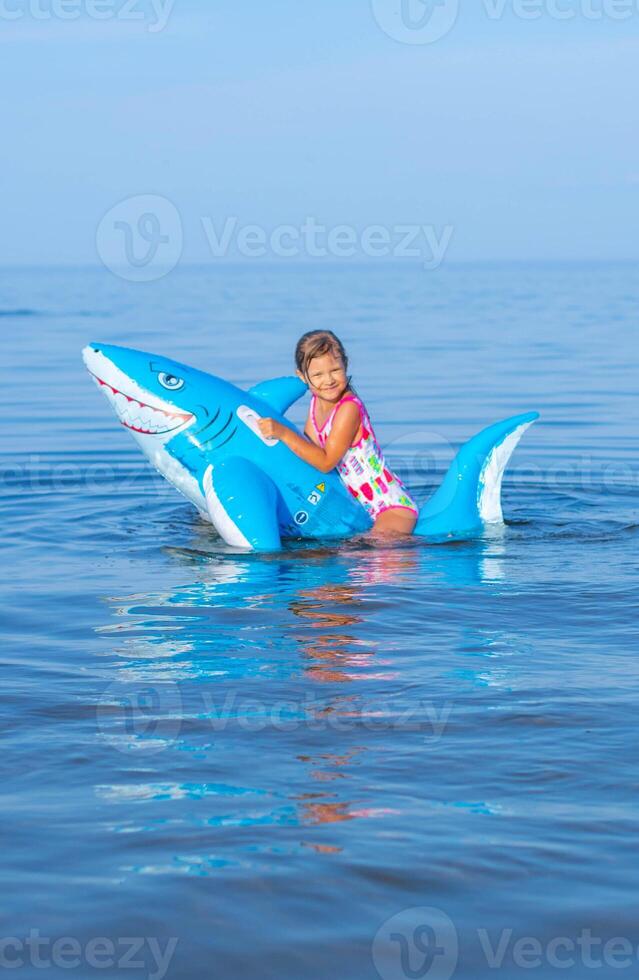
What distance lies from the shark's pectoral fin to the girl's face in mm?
767

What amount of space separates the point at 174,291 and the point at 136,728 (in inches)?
2205

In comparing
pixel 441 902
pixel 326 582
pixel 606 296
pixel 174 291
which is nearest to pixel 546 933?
pixel 441 902

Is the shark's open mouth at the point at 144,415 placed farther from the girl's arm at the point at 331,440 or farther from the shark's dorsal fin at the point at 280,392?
the shark's dorsal fin at the point at 280,392

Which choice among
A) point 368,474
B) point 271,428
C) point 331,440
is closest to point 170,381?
point 271,428

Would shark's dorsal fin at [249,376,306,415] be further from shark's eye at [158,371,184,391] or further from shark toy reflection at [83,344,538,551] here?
shark's eye at [158,371,184,391]

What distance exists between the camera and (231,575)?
27.8ft

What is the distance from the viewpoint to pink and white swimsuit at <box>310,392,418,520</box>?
31.1 feet

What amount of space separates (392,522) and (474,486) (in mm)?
677

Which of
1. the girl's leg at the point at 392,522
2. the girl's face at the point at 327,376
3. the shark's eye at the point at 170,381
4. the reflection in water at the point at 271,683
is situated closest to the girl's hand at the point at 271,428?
the girl's face at the point at 327,376

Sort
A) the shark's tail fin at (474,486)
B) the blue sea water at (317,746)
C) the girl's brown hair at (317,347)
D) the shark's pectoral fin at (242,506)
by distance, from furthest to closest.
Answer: the shark's tail fin at (474,486) < the girl's brown hair at (317,347) < the shark's pectoral fin at (242,506) < the blue sea water at (317,746)

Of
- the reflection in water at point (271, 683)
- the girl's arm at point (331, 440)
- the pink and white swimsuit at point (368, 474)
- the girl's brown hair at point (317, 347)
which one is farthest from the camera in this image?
the pink and white swimsuit at point (368, 474)

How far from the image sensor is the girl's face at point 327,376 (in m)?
9.00

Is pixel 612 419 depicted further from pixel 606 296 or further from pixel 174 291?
pixel 174 291

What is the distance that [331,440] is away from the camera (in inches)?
362
